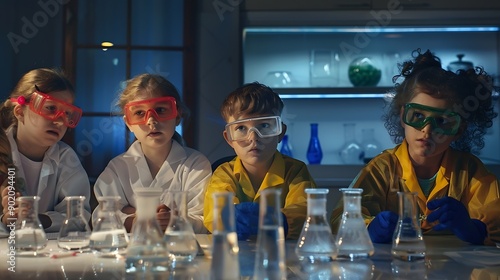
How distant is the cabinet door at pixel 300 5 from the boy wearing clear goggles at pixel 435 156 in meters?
1.73

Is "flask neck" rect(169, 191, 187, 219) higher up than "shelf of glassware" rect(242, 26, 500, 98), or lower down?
lower down

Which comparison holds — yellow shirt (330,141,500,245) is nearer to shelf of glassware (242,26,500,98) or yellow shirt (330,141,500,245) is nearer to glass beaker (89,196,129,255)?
glass beaker (89,196,129,255)

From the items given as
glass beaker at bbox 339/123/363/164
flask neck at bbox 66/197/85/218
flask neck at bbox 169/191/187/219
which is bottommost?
glass beaker at bbox 339/123/363/164

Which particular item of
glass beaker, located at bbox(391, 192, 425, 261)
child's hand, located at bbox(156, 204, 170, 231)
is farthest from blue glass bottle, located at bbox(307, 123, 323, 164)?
glass beaker, located at bbox(391, 192, 425, 261)

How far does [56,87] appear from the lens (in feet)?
8.13

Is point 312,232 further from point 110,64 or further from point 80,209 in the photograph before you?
point 110,64

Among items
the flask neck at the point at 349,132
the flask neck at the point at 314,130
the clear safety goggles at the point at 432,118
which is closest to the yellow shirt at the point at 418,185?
the clear safety goggles at the point at 432,118

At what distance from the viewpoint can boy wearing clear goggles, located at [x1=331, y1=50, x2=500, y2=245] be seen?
86.0 inches

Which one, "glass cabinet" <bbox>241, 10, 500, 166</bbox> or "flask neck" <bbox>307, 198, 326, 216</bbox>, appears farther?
"glass cabinet" <bbox>241, 10, 500, 166</bbox>

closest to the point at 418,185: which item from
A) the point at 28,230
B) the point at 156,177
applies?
the point at 156,177

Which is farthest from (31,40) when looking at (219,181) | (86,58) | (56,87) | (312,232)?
(312,232)

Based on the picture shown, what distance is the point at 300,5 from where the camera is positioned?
4.12 metres

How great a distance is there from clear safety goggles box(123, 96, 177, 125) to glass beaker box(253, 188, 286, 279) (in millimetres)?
1327

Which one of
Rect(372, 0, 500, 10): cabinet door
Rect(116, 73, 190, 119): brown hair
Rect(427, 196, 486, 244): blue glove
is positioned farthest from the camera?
Rect(372, 0, 500, 10): cabinet door
